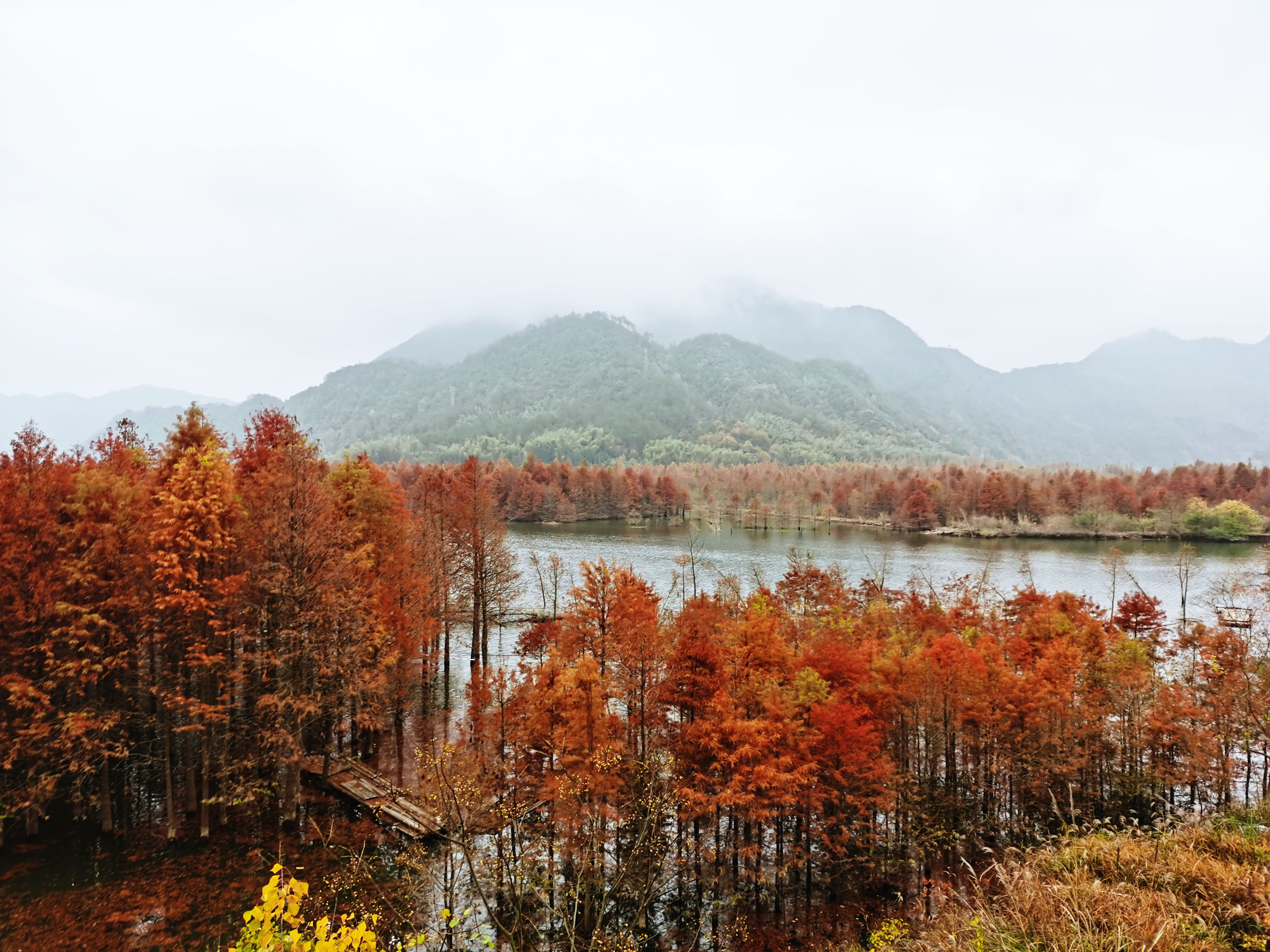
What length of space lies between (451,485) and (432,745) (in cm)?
2372

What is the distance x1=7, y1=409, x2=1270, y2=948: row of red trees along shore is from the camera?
1898 cm

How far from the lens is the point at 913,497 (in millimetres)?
125500

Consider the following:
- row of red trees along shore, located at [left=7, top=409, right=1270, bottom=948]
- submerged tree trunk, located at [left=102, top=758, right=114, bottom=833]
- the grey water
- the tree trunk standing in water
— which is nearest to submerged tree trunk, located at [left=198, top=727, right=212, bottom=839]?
row of red trees along shore, located at [left=7, top=409, right=1270, bottom=948]

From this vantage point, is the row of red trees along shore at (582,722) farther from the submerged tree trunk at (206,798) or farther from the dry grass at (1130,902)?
the dry grass at (1130,902)

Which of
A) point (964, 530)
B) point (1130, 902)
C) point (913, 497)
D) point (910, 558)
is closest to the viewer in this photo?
point (1130, 902)

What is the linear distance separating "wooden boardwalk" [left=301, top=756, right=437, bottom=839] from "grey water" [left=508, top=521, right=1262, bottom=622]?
21.9 metres

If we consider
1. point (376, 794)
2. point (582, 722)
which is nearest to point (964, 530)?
point (582, 722)

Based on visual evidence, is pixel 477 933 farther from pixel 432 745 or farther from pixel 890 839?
pixel 890 839

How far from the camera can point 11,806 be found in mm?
19562

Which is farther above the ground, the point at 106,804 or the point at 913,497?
the point at 913,497

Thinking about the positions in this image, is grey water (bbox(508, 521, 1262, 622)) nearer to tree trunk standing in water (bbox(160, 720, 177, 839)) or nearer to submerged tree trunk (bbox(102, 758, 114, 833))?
tree trunk standing in water (bbox(160, 720, 177, 839))

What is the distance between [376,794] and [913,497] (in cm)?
12271

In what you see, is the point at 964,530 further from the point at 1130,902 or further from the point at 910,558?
the point at 1130,902

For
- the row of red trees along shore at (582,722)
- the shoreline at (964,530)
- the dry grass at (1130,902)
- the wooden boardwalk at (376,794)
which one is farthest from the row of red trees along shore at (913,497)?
the dry grass at (1130,902)
